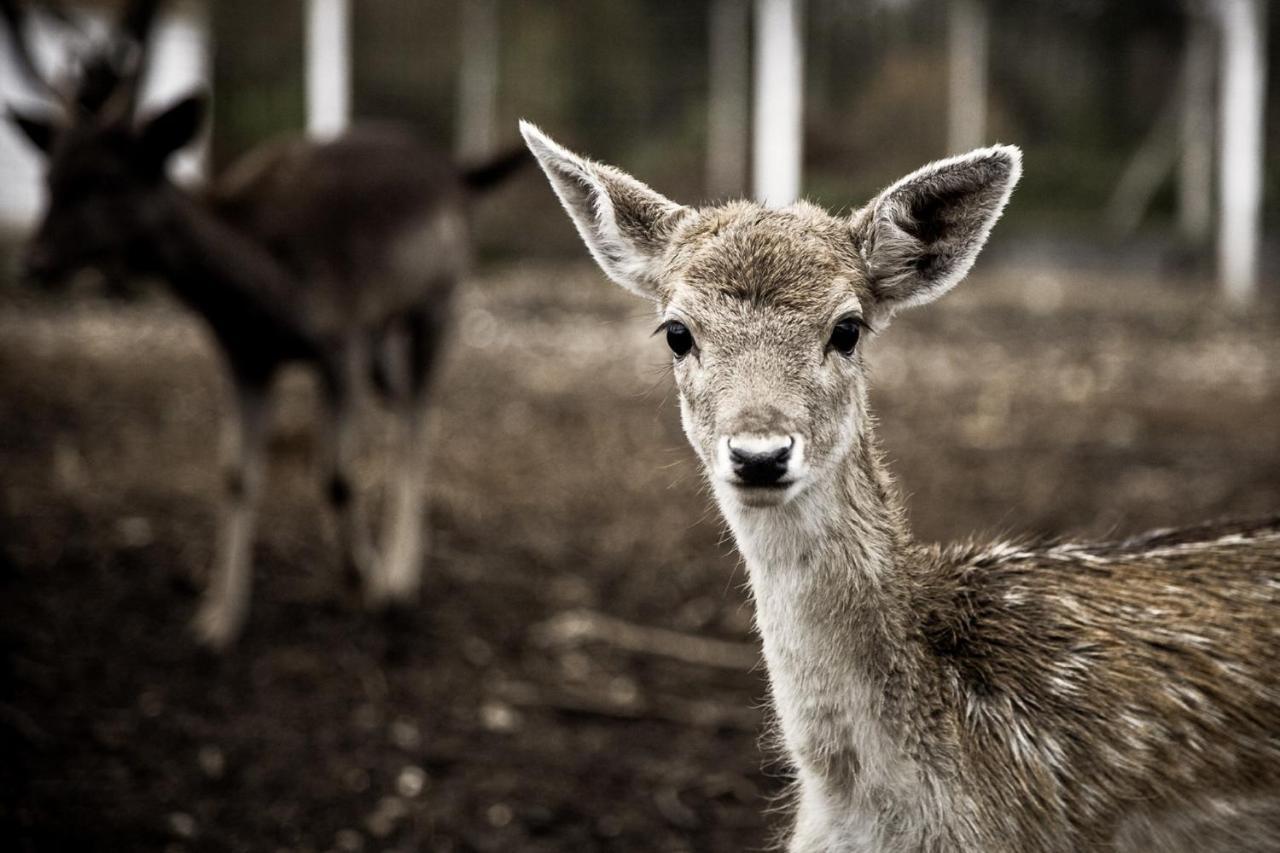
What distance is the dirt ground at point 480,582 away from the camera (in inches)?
167

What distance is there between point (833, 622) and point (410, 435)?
394cm

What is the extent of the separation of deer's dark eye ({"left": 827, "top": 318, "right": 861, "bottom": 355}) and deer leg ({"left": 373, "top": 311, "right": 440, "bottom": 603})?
3.53 metres

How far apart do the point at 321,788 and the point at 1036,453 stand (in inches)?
183

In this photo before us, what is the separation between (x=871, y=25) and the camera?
15.1 metres

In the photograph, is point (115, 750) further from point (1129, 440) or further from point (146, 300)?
point (146, 300)

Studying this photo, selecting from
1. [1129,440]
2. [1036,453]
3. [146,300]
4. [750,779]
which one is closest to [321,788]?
[750,779]

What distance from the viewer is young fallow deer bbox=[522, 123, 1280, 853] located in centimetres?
265

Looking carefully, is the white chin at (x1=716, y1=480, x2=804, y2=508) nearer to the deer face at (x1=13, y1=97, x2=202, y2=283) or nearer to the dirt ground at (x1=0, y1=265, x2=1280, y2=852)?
the dirt ground at (x1=0, y1=265, x2=1280, y2=852)

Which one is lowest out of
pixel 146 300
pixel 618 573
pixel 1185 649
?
pixel 618 573

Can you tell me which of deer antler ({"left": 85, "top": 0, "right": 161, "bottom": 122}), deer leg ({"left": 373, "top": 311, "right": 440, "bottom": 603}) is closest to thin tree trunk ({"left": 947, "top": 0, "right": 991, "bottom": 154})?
deer leg ({"left": 373, "top": 311, "right": 440, "bottom": 603})

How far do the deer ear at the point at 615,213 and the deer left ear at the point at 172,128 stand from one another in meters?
2.58

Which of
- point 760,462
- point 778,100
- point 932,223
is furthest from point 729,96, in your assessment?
point 760,462

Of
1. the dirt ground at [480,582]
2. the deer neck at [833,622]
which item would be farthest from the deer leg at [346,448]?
the deer neck at [833,622]

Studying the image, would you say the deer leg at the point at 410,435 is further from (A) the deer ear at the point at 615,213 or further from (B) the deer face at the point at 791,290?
(B) the deer face at the point at 791,290
